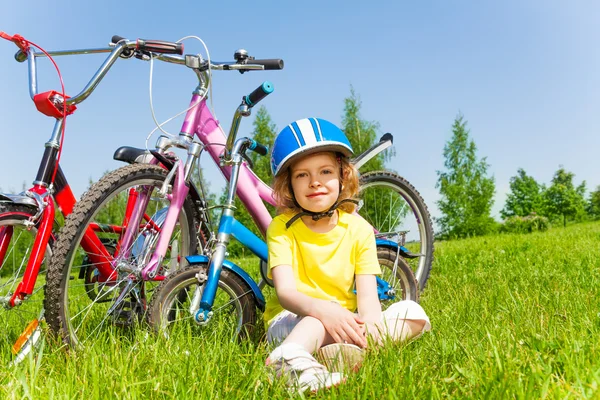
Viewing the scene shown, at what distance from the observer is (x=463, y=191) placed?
3403 cm

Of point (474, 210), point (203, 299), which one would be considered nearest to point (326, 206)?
point (203, 299)

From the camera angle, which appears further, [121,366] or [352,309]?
[352,309]

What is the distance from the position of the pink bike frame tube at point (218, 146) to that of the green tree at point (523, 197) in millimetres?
43587

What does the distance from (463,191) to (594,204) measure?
24845 millimetres

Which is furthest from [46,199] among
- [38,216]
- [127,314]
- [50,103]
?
[127,314]

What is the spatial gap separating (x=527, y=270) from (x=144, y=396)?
423cm

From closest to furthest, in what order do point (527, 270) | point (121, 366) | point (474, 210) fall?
point (121, 366) → point (527, 270) → point (474, 210)

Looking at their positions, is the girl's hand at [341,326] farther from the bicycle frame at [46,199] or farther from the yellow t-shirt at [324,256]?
the bicycle frame at [46,199]

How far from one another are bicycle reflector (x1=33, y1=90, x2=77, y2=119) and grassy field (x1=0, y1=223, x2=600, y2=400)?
4.00 ft

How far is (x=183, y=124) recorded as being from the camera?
322 cm

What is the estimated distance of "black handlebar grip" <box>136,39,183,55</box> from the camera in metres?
2.96

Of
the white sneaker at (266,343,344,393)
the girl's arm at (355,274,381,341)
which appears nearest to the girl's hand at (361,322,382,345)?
the girl's arm at (355,274,381,341)

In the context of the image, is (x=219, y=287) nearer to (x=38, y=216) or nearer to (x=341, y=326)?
(x=341, y=326)

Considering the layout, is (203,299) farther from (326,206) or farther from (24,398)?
(24,398)
